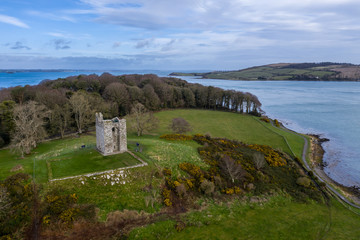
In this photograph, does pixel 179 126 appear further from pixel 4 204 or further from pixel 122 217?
pixel 4 204

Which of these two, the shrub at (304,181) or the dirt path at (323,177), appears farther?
the shrub at (304,181)

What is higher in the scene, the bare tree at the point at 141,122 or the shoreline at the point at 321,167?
the bare tree at the point at 141,122

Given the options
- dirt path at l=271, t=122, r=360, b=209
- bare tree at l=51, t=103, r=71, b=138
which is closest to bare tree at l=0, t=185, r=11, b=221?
bare tree at l=51, t=103, r=71, b=138

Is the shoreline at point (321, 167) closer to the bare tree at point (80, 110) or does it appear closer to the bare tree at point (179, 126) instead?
the bare tree at point (179, 126)

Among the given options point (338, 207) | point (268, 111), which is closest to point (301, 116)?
point (268, 111)

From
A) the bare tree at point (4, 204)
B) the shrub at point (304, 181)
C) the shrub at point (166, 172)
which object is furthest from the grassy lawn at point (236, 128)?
the bare tree at point (4, 204)
